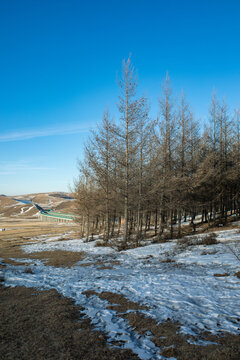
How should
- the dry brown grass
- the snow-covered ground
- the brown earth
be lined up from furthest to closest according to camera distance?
the snow-covered ground
the dry brown grass
the brown earth

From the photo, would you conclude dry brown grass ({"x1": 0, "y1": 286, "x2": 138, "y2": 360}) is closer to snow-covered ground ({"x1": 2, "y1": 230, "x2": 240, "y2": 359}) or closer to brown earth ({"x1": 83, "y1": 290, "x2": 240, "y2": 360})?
snow-covered ground ({"x1": 2, "y1": 230, "x2": 240, "y2": 359})

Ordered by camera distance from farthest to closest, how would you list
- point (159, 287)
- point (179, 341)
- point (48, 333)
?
point (159, 287), point (48, 333), point (179, 341)

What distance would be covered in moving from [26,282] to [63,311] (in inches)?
134

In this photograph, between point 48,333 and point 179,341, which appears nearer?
point 179,341

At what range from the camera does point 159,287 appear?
6207 millimetres

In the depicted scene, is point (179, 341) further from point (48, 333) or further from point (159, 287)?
point (159, 287)

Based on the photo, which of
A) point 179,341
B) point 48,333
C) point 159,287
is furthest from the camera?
point 159,287

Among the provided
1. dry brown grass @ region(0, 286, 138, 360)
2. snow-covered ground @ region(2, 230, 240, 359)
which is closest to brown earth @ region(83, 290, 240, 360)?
snow-covered ground @ region(2, 230, 240, 359)

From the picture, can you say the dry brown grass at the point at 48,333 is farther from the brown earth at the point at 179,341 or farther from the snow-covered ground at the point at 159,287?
the brown earth at the point at 179,341

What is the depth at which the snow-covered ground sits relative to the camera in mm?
4055

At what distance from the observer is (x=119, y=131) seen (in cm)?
1438

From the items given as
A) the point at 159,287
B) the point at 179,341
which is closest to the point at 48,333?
the point at 179,341

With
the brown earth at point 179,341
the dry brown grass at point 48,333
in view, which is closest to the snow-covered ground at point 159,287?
the brown earth at point 179,341

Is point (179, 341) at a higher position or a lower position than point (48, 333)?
higher
